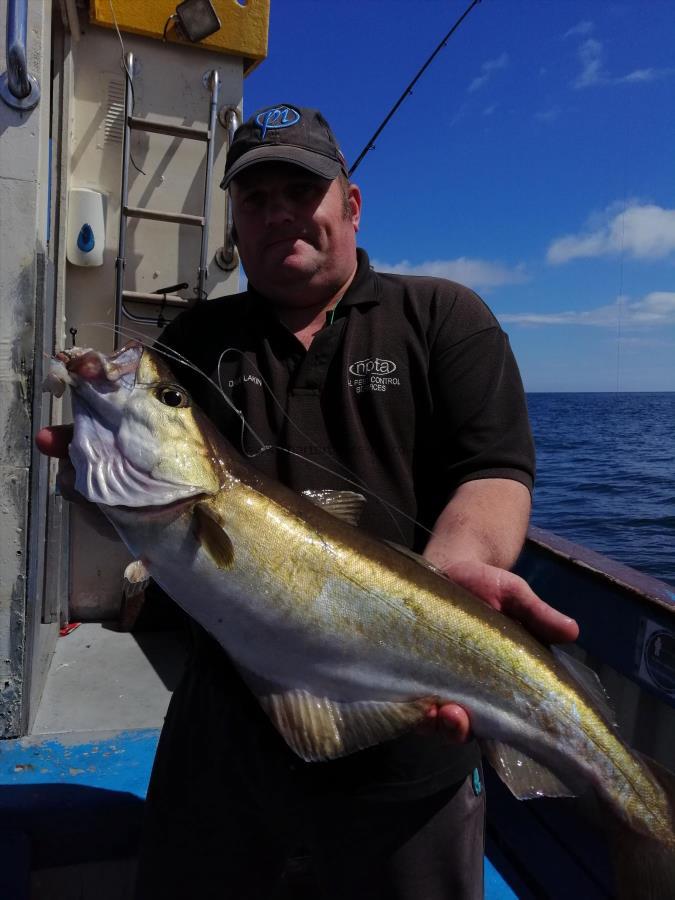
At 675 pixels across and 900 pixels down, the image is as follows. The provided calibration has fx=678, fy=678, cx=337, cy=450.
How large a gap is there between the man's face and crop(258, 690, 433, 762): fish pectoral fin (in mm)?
1426

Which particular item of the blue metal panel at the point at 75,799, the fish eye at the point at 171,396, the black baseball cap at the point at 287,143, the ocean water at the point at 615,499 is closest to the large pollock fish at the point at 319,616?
the fish eye at the point at 171,396

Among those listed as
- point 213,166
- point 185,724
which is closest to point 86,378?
point 185,724

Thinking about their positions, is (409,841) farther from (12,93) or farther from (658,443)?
(658,443)

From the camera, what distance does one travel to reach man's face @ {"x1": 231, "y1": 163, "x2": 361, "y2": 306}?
247cm

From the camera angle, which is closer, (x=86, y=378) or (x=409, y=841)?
(x=86, y=378)

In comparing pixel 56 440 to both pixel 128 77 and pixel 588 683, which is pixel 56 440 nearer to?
pixel 588 683

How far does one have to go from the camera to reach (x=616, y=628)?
3.43m

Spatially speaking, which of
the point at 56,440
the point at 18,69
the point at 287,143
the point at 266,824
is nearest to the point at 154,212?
the point at 18,69

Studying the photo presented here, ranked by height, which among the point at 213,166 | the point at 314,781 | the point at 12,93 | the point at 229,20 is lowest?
the point at 314,781

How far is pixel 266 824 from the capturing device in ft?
7.30

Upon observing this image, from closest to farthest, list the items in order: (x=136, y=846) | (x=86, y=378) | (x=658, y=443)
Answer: (x=86, y=378) → (x=136, y=846) → (x=658, y=443)

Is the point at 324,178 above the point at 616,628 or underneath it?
above

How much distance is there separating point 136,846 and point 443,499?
78.7 inches

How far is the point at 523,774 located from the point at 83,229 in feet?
15.6
